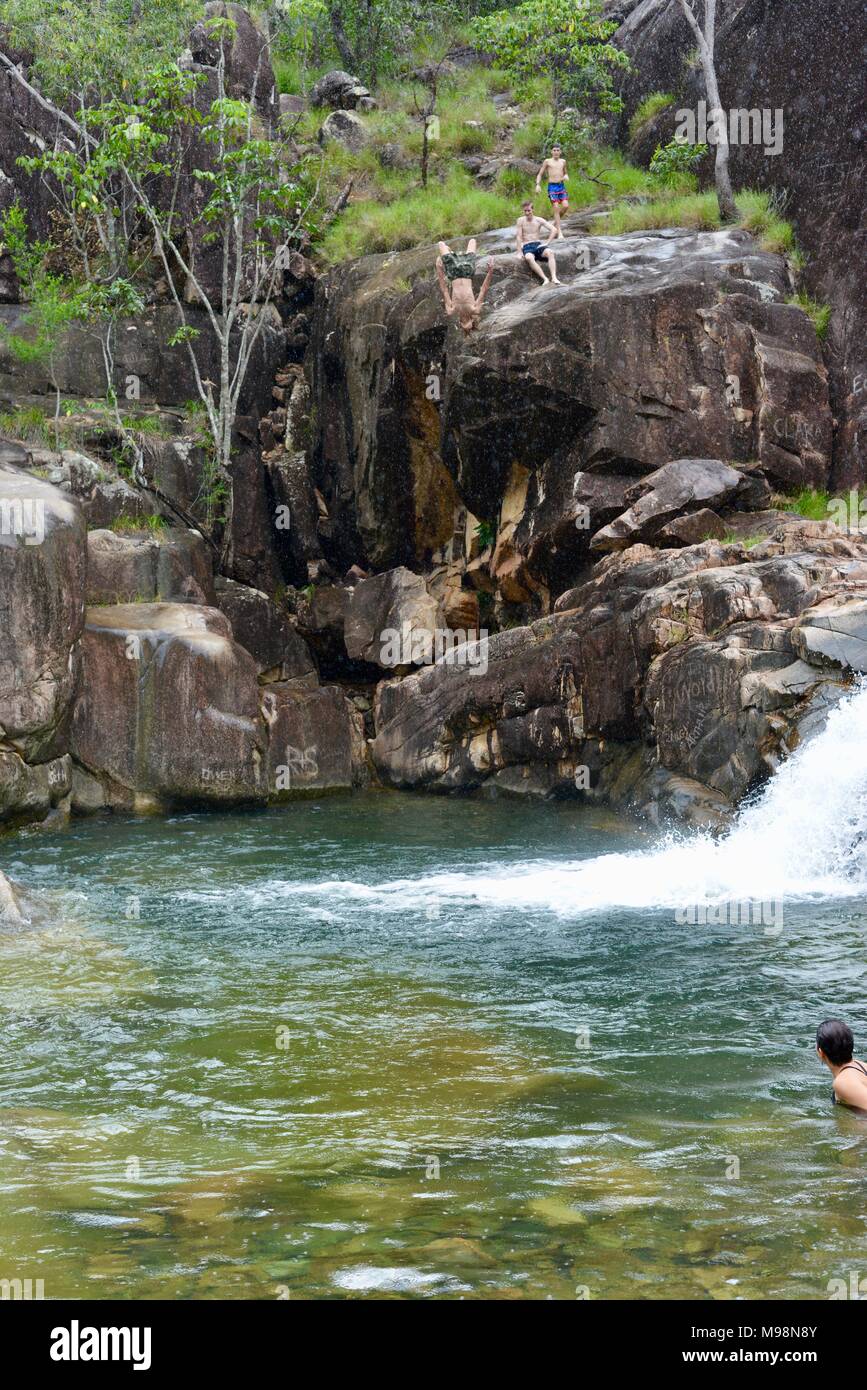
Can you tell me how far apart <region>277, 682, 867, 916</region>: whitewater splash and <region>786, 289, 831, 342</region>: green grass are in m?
10.5

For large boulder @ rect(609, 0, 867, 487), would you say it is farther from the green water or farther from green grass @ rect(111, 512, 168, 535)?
the green water

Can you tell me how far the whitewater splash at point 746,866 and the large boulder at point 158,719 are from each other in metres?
6.22

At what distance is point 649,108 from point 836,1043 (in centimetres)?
2726

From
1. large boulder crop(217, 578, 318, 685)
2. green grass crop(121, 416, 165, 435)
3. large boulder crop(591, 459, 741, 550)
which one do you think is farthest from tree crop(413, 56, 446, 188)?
large boulder crop(591, 459, 741, 550)

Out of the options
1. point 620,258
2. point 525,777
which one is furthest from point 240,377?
point 525,777

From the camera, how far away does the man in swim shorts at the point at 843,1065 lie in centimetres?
665

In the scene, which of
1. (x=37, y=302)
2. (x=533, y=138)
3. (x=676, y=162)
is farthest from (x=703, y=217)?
(x=37, y=302)

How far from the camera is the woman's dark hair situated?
6801 mm

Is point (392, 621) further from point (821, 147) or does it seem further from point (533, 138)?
point (533, 138)

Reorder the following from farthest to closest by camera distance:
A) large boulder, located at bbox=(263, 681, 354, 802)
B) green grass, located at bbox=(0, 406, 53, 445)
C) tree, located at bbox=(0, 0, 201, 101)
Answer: tree, located at bbox=(0, 0, 201, 101) < green grass, located at bbox=(0, 406, 53, 445) < large boulder, located at bbox=(263, 681, 354, 802)

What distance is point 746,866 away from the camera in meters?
14.0

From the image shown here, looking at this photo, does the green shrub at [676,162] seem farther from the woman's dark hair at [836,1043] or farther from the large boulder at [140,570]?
the woman's dark hair at [836,1043]

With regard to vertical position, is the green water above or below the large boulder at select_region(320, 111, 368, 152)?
below
